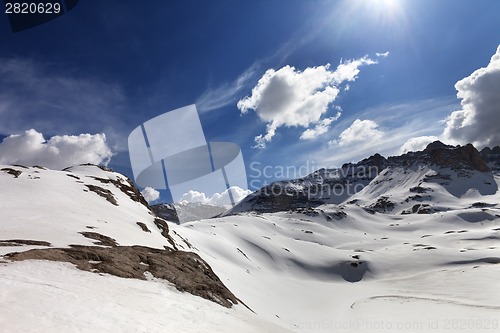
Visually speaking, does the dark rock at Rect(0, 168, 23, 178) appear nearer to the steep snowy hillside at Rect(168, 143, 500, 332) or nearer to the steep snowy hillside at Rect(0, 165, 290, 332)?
the steep snowy hillside at Rect(0, 165, 290, 332)

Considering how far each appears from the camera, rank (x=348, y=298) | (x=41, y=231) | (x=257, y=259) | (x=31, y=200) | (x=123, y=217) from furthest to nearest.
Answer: (x=257, y=259) < (x=348, y=298) < (x=123, y=217) < (x=31, y=200) < (x=41, y=231)

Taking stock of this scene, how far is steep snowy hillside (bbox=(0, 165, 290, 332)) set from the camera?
27.3ft

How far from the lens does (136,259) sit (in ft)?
57.0

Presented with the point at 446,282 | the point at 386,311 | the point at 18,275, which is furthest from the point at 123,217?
the point at 446,282

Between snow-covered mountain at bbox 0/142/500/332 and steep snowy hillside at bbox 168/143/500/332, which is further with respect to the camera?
steep snowy hillside at bbox 168/143/500/332

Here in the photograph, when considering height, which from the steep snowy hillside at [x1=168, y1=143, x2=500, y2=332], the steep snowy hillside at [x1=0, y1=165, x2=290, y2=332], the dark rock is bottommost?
the steep snowy hillside at [x1=168, y1=143, x2=500, y2=332]

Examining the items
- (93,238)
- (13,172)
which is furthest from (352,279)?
(13,172)

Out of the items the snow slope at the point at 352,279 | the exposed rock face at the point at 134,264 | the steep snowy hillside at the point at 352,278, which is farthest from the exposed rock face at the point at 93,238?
the steep snowy hillside at the point at 352,278

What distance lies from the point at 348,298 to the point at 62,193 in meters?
45.7

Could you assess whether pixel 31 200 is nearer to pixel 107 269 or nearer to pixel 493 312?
pixel 107 269

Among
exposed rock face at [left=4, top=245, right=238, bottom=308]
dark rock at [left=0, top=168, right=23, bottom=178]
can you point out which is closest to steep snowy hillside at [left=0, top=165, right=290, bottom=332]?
exposed rock face at [left=4, top=245, right=238, bottom=308]

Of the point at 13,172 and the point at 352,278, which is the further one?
the point at 352,278

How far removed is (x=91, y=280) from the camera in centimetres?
1196

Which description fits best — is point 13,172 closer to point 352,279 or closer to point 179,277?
point 179,277
